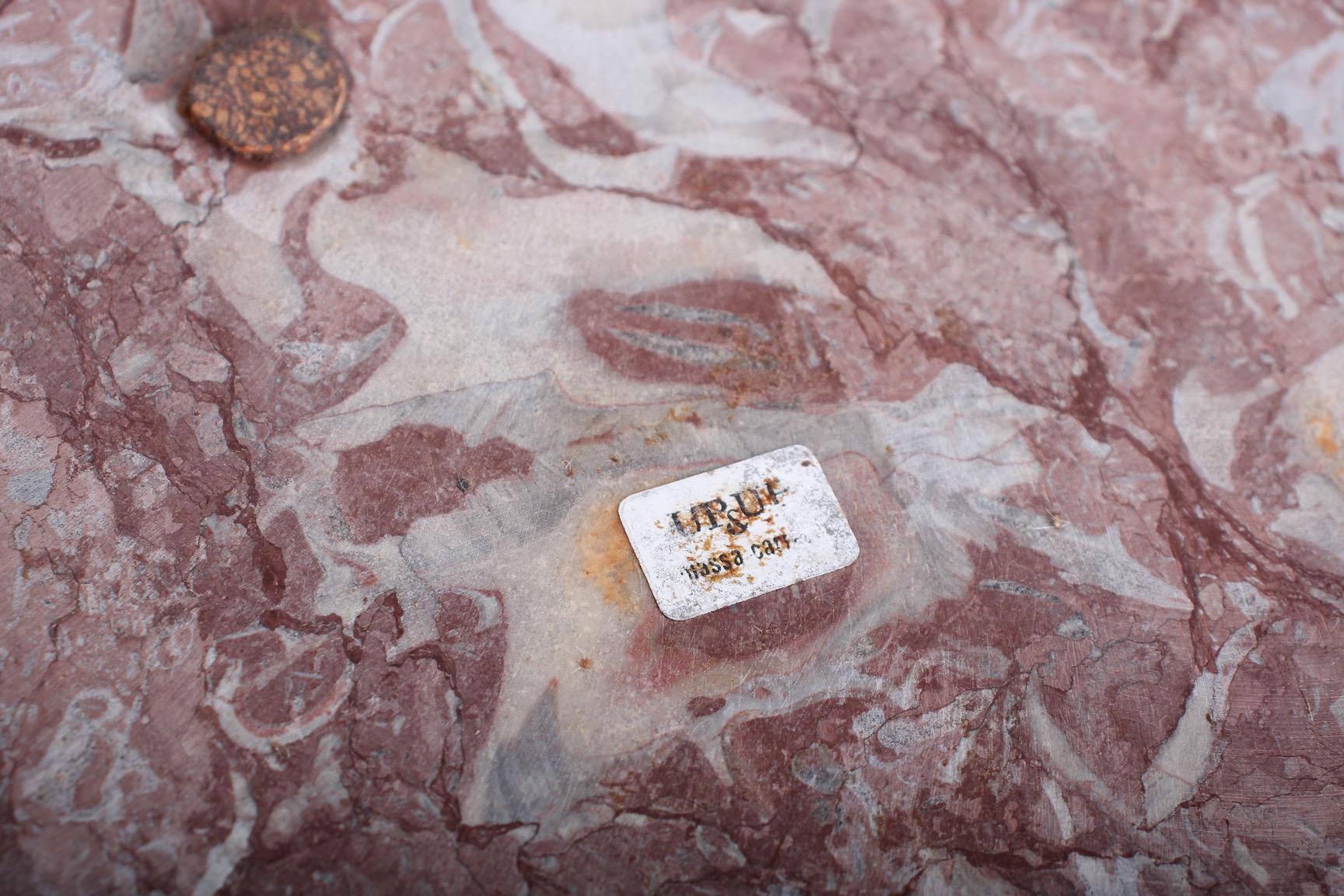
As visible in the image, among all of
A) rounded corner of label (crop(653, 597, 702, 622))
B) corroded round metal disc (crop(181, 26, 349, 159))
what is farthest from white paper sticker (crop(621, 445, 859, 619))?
corroded round metal disc (crop(181, 26, 349, 159))

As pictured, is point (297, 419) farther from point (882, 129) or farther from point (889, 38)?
point (889, 38)

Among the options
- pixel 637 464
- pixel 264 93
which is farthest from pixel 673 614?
pixel 264 93

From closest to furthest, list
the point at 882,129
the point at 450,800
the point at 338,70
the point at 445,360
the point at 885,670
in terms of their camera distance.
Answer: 1. the point at 450,800
2. the point at 885,670
3. the point at 445,360
4. the point at 338,70
5. the point at 882,129

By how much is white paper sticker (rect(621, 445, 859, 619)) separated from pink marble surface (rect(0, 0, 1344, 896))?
0.17 ft

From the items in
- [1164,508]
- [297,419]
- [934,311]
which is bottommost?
[297,419]

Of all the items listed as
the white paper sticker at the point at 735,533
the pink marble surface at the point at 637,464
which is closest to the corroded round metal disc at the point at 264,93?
the pink marble surface at the point at 637,464

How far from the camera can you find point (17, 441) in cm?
151

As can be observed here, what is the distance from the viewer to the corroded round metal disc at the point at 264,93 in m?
1.76

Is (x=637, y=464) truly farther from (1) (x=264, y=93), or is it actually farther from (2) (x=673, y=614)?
(1) (x=264, y=93)

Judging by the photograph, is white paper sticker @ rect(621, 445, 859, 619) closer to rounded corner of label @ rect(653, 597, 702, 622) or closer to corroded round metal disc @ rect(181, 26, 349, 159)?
rounded corner of label @ rect(653, 597, 702, 622)

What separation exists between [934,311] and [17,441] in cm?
189

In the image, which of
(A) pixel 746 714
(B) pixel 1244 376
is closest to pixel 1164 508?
(B) pixel 1244 376

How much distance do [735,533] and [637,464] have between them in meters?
0.24

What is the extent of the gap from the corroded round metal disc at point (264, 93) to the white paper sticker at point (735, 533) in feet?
3.69
